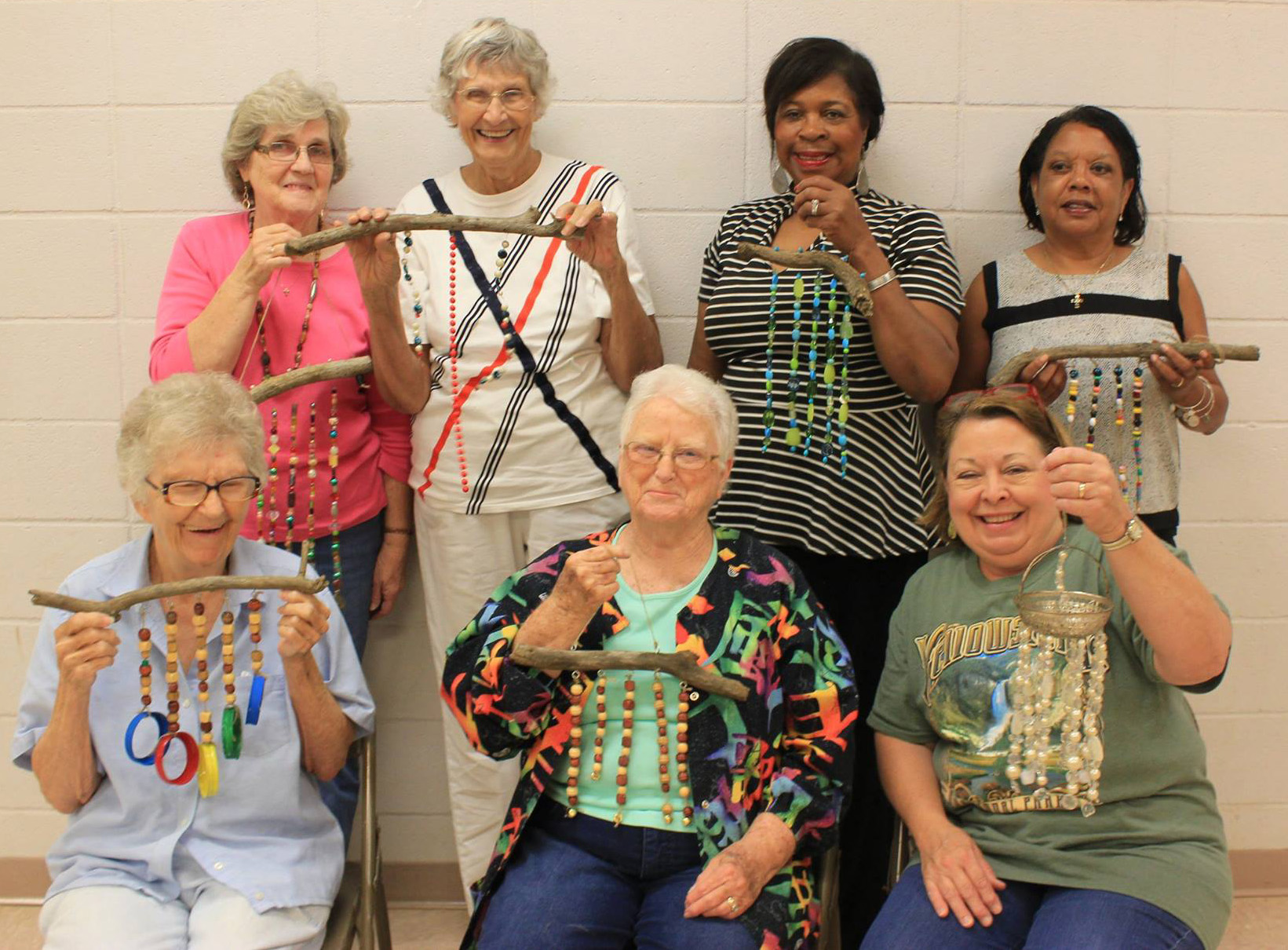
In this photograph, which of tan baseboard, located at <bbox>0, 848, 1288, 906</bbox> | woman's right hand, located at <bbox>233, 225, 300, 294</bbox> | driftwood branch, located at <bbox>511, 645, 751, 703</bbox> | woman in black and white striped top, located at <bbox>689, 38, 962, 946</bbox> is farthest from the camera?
tan baseboard, located at <bbox>0, 848, 1288, 906</bbox>

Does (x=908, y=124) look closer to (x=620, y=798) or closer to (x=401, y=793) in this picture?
(x=620, y=798)

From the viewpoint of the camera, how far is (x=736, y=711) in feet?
5.96

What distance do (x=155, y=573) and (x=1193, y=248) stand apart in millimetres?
2210

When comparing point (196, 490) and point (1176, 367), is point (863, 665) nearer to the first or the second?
point (1176, 367)

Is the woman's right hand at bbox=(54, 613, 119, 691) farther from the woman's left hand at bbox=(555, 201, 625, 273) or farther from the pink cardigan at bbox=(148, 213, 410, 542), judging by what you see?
the woman's left hand at bbox=(555, 201, 625, 273)

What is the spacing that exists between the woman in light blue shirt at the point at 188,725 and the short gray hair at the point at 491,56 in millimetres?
801

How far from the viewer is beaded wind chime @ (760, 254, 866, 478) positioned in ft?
7.34

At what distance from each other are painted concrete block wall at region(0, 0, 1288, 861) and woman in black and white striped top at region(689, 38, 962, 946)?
11.5 inches

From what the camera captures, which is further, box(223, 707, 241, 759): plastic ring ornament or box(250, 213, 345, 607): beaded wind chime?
box(250, 213, 345, 607): beaded wind chime

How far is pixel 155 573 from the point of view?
6.20 feet

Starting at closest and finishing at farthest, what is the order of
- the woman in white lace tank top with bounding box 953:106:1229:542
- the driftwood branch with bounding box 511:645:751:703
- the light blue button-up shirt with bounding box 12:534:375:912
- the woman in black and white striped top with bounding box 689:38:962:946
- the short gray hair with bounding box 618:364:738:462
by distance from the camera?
the driftwood branch with bounding box 511:645:751:703
the light blue button-up shirt with bounding box 12:534:375:912
the short gray hair with bounding box 618:364:738:462
the woman in black and white striped top with bounding box 689:38:962:946
the woman in white lace tank top with bounding box 953:106:1229:542

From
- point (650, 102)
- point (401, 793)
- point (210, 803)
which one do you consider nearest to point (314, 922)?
point (210, 803)

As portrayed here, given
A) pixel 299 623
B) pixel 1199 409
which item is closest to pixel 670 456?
pixel 299 623

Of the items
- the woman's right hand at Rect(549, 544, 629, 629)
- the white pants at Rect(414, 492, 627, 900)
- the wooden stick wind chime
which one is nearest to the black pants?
the white pants at Rect(414, 492, 627, 900)
